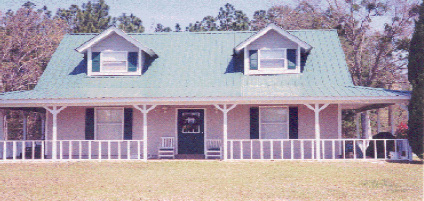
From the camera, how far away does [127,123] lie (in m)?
16.0

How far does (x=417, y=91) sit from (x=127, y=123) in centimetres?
1018

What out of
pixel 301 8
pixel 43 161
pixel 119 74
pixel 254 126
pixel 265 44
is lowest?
pixel 43 161

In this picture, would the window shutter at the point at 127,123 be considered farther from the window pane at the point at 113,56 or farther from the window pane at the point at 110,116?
the window pane at the point at 113,56

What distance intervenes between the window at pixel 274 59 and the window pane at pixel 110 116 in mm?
5300

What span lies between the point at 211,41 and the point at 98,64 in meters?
5.03

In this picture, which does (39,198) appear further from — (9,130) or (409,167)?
(9,130)

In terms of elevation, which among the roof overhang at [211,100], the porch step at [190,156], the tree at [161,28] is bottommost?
the porch step at [190,156]

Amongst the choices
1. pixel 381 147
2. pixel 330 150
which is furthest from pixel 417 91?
pixel 330 150

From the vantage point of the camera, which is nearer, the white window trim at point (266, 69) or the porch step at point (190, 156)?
the porch step at point (190, 156)

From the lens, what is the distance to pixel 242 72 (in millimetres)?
16625

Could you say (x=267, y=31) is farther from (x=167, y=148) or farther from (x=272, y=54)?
(x=167, y=148)

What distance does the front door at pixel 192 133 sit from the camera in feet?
53.4

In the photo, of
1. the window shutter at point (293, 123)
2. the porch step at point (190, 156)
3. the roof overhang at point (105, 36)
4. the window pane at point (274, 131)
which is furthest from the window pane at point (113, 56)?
the window shutter at point (293, 123)

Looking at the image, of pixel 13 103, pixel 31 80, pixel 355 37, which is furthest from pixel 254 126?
pixel 31 80
